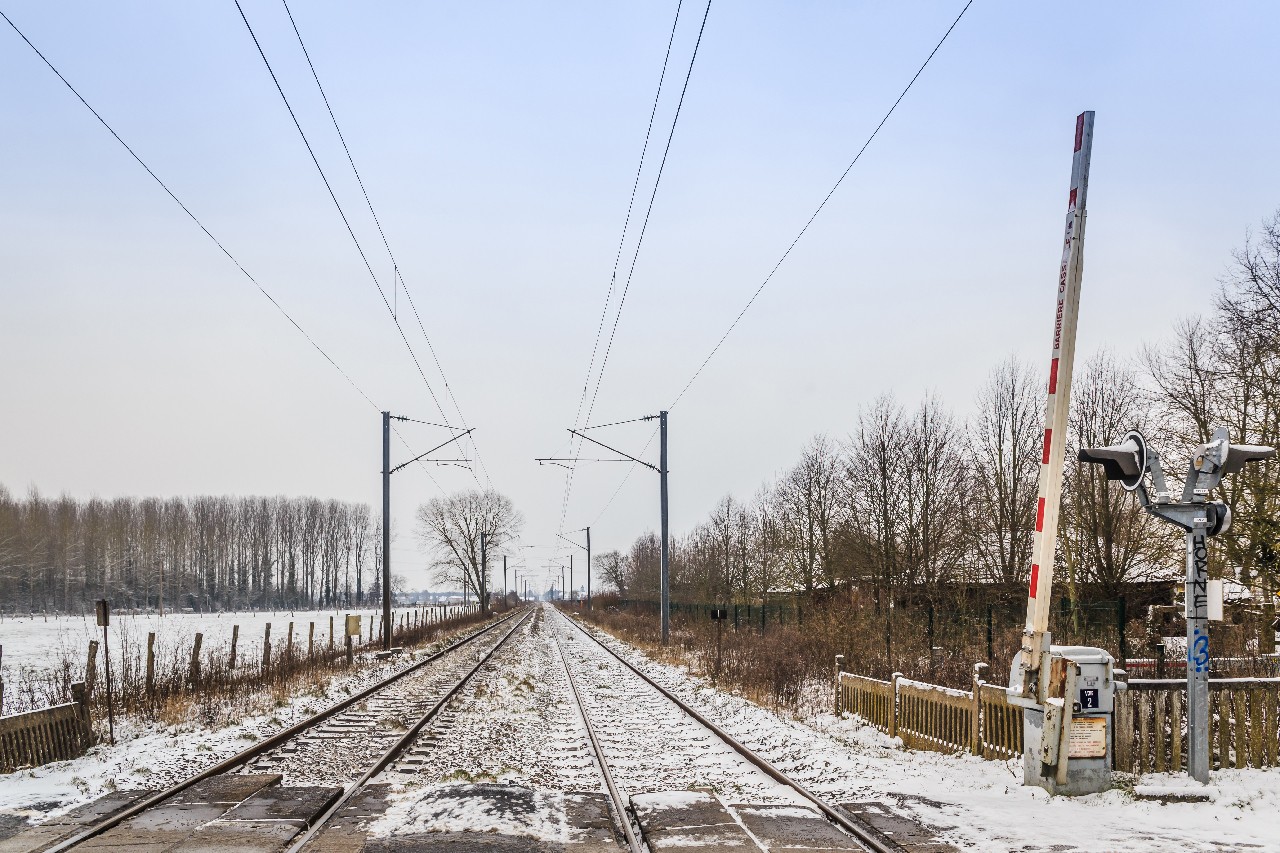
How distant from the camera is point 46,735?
10898 mm

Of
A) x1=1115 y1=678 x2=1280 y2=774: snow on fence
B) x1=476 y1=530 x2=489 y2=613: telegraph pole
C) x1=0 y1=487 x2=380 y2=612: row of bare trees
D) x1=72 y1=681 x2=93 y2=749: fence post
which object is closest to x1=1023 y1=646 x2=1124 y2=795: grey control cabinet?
x1=1115 y1=678 x2=1280 y2=774: snow on fence

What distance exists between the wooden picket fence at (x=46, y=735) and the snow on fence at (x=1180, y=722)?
1131cm

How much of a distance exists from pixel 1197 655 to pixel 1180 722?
0.84m

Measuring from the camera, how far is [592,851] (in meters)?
7.32

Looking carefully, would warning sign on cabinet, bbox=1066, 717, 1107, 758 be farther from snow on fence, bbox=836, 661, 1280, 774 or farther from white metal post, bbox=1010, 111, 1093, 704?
snow on fence, bbox=836, 661, 1280, 774

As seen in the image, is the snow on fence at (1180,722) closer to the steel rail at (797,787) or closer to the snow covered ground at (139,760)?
the steel rail at (797,787)

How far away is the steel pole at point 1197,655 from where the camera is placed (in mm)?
8930

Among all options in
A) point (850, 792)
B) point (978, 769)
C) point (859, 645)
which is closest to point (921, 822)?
point (850, 792)

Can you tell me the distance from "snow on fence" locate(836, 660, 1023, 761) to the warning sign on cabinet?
1265mm

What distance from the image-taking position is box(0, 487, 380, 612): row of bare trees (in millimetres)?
113312

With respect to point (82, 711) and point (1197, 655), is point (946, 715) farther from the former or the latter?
point (82, 711)

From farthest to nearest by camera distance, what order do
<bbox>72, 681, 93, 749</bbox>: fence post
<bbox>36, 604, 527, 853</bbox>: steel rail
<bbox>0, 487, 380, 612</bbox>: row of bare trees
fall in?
1. <bbox>0, 487, 380, 612</bbox>: row of bare trees
2. <bbox>72, 681, 93, 749</bbox>: fence post
3. <bbox>36, 604, 527, 853</bbox>: steel rail

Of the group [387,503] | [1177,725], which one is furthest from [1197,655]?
[387,503]

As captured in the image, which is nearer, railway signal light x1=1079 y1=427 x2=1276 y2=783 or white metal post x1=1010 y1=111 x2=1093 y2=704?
railway signal light x1=1079 y1=427 x2=1276 y2=783
